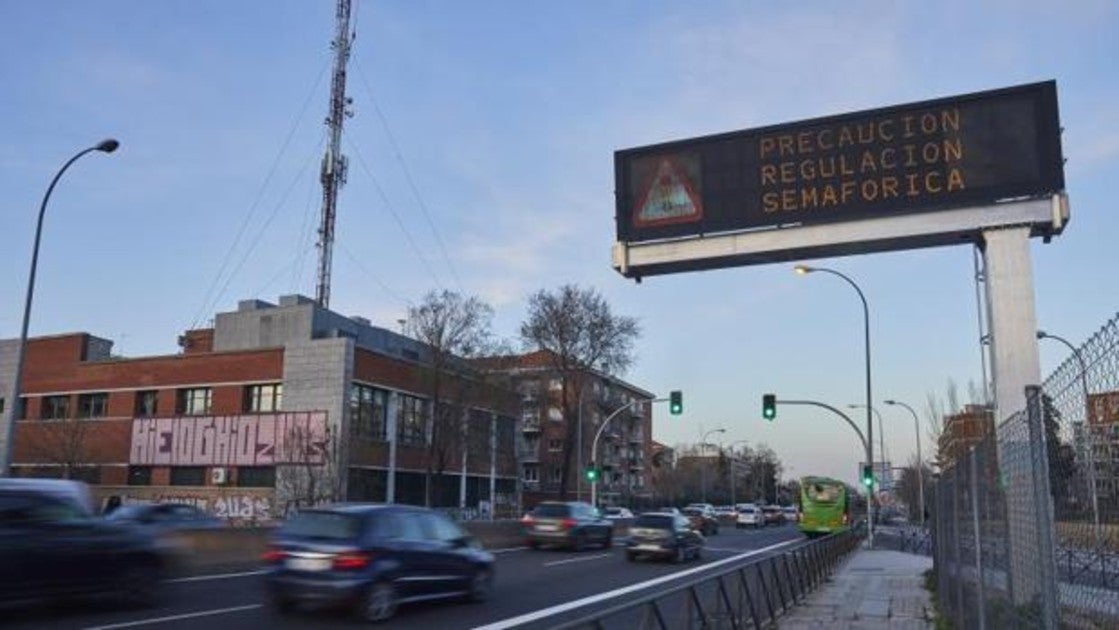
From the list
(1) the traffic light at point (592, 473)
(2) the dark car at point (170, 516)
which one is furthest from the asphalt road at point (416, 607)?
A: (1) the traffic light at point (592, 473)

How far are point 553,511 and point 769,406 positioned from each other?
46.9 feet

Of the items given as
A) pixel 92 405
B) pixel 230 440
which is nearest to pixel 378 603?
pixel 230 440

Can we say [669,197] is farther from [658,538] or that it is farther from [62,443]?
[62,443]

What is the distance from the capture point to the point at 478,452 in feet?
209

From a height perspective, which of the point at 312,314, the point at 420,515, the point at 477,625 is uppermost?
the point at 312,314

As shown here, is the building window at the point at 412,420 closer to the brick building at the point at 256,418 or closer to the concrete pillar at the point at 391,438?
the brick building at the point at 256,418

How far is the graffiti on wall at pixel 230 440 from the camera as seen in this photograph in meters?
54.6

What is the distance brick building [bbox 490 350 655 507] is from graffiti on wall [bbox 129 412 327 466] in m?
13.2

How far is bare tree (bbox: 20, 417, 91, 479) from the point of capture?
59.5m

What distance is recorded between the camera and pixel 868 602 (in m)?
17.9

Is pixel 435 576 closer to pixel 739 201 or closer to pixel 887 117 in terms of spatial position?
pixel 739 201

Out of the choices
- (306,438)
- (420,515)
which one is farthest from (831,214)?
(306,438)

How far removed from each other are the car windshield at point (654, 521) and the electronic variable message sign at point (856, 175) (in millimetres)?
13930

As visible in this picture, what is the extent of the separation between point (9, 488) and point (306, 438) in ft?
139
